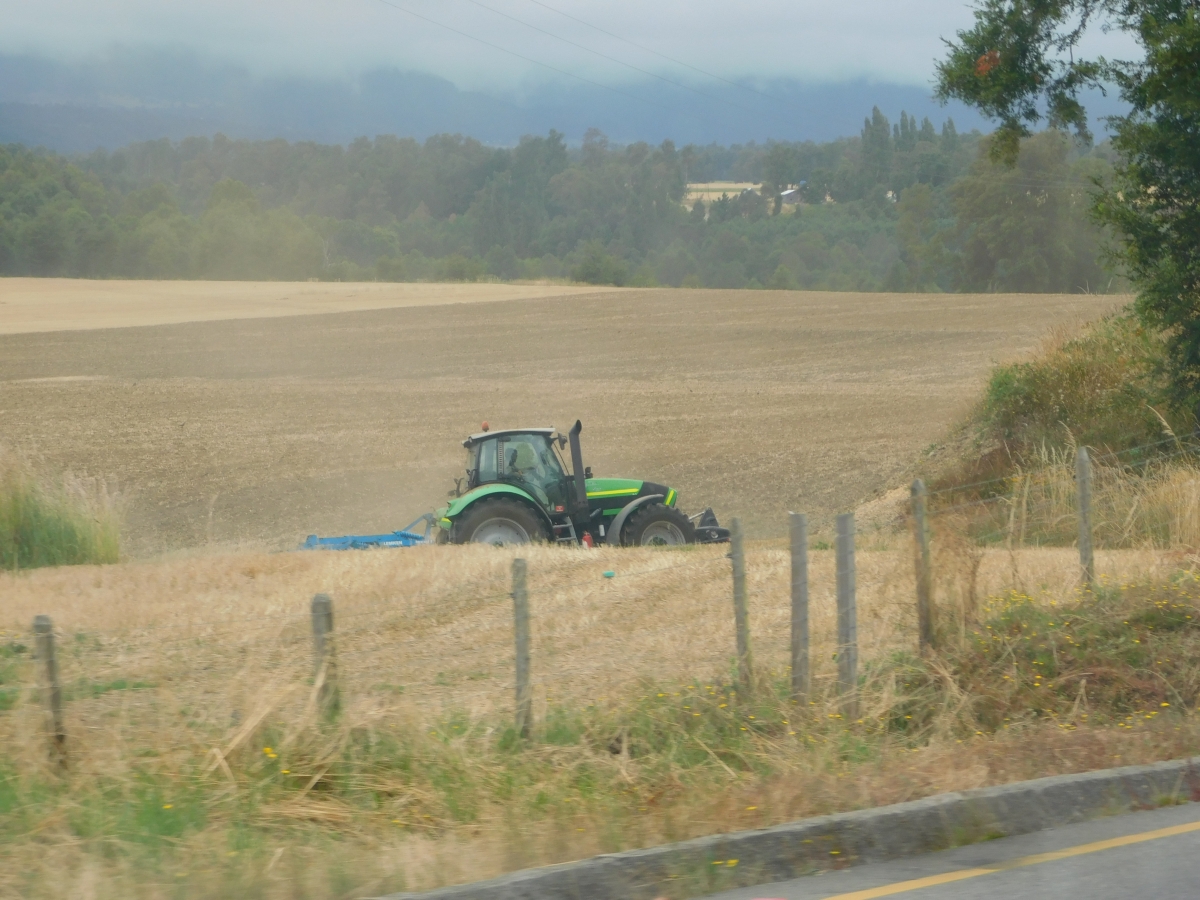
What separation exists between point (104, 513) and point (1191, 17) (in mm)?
13957

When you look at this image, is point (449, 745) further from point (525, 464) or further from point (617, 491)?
point (617, 491)

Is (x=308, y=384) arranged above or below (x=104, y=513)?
above

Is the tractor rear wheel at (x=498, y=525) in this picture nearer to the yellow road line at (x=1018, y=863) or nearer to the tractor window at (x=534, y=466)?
the tractor window at (x=534, y=466)

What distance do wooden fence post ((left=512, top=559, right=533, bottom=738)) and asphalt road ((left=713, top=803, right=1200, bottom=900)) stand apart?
7.92 ft

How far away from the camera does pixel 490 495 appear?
1570cm

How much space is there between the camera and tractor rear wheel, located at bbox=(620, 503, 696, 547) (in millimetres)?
15922

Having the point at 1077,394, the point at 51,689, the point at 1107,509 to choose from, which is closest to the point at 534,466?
the point at 1107,509

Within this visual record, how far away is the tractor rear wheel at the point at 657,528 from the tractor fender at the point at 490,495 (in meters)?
0.97

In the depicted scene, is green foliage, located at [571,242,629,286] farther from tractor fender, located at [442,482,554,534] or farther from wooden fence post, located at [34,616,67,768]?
wooden fence post, located at [34,616,67,768]

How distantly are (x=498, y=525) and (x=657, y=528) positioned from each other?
1934 mm

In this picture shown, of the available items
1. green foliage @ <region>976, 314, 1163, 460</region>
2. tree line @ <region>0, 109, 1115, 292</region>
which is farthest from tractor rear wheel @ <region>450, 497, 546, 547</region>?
tree line @ <region>0, 109, 1115, 292</region>

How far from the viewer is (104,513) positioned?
57.1ft

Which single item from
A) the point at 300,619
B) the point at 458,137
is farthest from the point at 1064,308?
the point at 458,137

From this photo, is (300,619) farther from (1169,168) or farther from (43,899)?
(1169,168)
